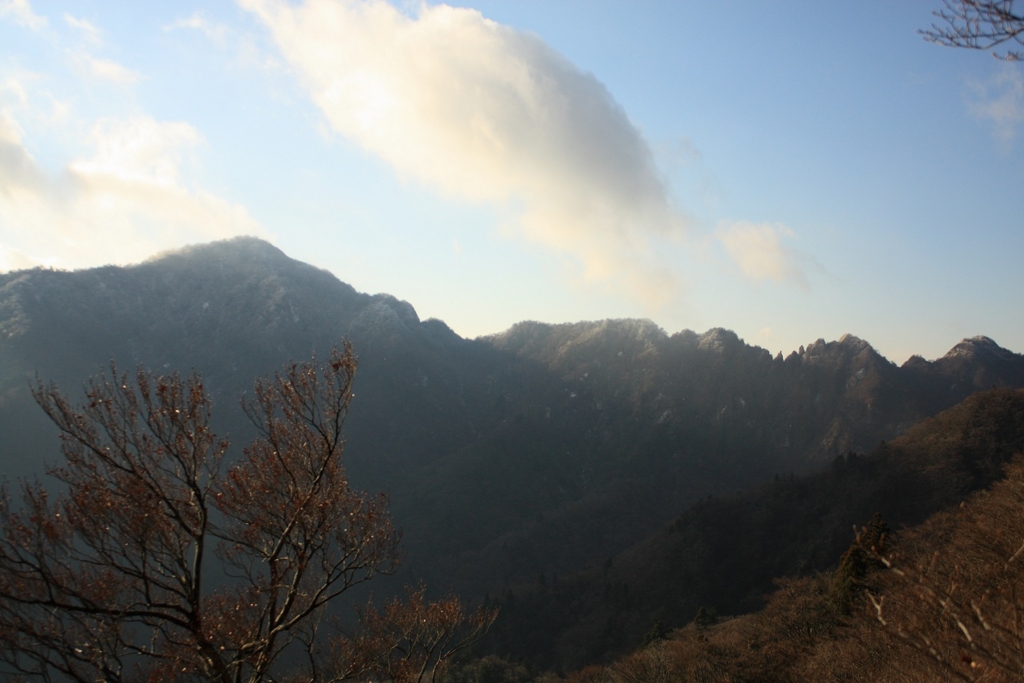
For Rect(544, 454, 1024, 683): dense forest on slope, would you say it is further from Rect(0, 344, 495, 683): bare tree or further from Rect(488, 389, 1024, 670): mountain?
Rect(488, 389, 1024, 670): mountain

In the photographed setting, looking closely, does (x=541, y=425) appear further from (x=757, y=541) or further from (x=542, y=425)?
(x=757, y=541)

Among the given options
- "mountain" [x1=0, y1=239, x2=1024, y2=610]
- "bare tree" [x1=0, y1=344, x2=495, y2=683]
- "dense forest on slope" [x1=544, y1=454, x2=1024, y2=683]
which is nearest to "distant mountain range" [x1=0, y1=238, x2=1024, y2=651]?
"mountain" [x1=0, y1=239, x2=1024, y2=610]

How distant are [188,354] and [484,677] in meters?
165

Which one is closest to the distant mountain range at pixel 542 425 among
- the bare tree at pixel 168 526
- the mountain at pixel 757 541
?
the mountain at pixel 757 541

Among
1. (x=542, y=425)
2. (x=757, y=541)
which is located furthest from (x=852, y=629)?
(x=542, y=425)

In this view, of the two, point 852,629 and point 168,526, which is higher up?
point 168,526

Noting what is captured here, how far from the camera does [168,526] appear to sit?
10.6m

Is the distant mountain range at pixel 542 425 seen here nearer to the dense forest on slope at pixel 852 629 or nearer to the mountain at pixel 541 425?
the mountain at pixel 541 425

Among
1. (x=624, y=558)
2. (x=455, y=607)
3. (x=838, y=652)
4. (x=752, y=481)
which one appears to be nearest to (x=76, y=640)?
(x=455, y=607)

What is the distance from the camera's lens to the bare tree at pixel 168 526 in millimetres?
9734

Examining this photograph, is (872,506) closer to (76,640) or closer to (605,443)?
(76,640)

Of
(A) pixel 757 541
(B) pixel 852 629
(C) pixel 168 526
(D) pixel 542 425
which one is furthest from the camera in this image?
(D) pixel 542 425

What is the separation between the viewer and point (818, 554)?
80188 mm

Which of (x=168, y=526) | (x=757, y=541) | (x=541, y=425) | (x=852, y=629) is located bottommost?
(x=757, y=541)
